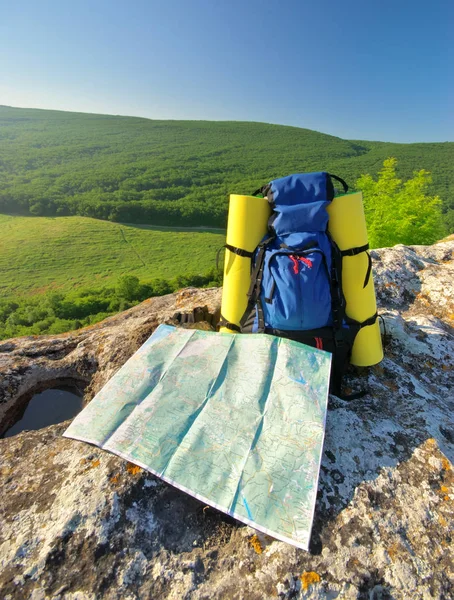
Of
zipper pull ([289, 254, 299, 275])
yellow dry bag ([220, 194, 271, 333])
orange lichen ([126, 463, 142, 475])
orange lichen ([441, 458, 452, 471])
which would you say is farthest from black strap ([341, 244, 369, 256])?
orange lichen ([126, 463, 142, 475])

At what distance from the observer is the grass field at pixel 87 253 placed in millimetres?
51594

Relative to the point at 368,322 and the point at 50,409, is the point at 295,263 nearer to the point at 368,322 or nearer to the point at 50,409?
the point at 368,322

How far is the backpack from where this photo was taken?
10.0ft

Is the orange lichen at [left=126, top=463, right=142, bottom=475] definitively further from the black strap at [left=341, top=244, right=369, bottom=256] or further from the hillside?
the hillside

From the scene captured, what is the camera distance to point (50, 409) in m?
3.29

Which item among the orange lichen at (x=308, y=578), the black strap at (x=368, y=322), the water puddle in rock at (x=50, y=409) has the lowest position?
the water puddle in rock at (x=50, y=409)

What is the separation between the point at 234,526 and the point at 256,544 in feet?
0.57

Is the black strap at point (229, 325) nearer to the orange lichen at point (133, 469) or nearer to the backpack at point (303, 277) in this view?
the backpack at point (303, 277)

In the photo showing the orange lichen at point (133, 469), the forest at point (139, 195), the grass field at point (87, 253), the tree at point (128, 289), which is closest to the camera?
the orange lichen at point (133, 469)

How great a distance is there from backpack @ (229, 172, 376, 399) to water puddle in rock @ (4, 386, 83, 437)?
2.02 m

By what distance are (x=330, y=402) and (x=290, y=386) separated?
484 mm

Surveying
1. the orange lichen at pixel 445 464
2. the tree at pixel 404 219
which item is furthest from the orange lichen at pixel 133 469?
the tree at pixel 404 219

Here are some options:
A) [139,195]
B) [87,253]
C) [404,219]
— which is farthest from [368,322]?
[139,195]

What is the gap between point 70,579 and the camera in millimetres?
1700
